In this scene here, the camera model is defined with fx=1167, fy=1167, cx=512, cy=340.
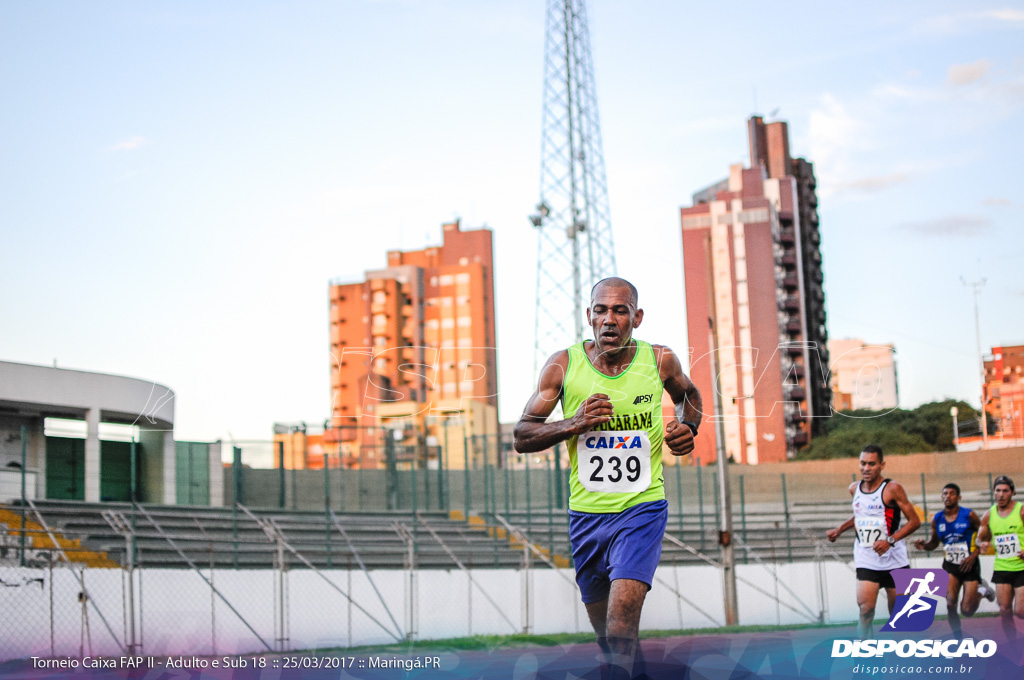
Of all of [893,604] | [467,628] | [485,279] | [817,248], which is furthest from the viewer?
[485,279]

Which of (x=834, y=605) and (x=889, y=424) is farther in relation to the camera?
(x=889, y=424)

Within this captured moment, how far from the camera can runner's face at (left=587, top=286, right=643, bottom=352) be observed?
6520mm

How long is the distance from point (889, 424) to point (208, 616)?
73.7m

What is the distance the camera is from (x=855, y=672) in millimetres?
7770

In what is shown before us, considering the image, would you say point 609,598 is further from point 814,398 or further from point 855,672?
point 814,398

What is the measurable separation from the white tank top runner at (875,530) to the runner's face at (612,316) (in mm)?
6044

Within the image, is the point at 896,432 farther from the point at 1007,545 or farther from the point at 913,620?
the point at 913,620

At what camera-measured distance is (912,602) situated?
12.1 meters

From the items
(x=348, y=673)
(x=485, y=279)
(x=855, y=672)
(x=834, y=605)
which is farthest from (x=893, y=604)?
(x=485, y=279)

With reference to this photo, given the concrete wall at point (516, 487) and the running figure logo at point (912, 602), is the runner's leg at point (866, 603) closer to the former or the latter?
the running figure logo at point (912, 602)

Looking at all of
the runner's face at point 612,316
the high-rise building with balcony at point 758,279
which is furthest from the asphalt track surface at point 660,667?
the high-rise building with balcony at point 758,279

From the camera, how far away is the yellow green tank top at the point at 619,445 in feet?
21.7

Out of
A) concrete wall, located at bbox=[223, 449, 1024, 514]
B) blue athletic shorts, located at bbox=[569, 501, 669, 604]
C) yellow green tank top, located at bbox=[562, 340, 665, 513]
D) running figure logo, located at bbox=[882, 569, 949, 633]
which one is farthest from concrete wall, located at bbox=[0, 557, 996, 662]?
yellow green tank top, located at bbox=[562, 340, 665, 513]

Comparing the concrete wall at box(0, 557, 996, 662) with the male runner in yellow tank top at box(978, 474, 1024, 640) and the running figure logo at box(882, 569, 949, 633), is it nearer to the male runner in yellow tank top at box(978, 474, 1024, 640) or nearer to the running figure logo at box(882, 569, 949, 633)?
the running figure logo at box(882, 569, 949, 633)
